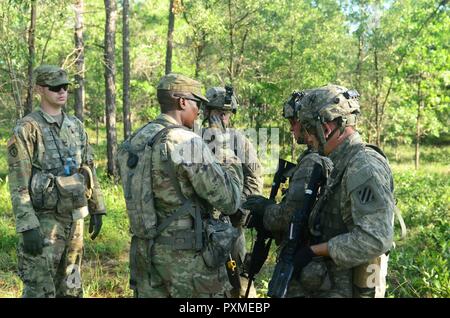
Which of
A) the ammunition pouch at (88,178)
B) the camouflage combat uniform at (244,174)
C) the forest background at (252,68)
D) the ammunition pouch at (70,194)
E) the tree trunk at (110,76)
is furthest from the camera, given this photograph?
the tree trunk at (110,76)

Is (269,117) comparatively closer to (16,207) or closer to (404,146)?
(16,207)

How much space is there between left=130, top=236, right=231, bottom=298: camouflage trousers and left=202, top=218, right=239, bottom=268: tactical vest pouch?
52mm

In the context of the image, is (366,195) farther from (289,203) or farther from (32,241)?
(32,241)

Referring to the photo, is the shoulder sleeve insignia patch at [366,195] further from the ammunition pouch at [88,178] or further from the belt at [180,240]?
the ammunition pouch at [88,178]

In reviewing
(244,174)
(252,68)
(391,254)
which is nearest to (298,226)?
(244,174)

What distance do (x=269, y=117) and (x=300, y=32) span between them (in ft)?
12.3

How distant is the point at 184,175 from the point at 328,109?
104cm

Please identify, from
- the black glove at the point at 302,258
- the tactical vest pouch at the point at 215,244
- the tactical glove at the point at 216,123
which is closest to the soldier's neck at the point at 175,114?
the tactical vest pouch at the point at 215,244

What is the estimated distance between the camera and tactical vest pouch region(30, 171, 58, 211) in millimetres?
4059

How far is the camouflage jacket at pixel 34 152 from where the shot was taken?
13.0 feet

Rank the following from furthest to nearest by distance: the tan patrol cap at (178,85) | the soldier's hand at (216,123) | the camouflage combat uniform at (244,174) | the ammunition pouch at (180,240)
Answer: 1. the soldier's hand at (216,123)
2. the camouflage combat uniform at (244,174)
3. the tan patrol cap at (178,85)
4. the ammunition pouch at (180,240)

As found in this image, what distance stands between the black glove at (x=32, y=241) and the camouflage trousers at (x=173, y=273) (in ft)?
3.38

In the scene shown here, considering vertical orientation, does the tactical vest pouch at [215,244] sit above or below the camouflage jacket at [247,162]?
below

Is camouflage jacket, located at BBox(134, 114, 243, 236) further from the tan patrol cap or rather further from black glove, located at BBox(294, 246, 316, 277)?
black glove, located at BBox(294, 246, 316, 277)
